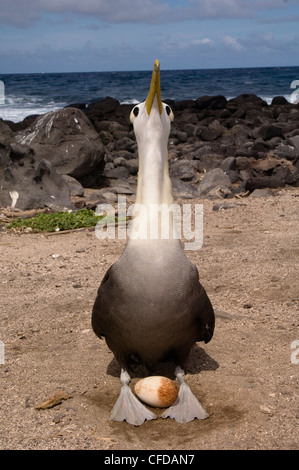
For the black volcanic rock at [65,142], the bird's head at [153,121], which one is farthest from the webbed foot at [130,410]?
the black volcanic rock at [65,142]

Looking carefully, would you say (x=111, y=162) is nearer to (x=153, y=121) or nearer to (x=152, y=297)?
(x=153, y=121)

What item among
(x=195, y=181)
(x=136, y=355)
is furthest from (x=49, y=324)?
(x=195, y=181)

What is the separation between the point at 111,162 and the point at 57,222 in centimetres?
798

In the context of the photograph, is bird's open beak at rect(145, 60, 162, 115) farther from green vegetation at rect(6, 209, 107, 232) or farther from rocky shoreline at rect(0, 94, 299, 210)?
rocky shoreline at rect(0, 94, 299, 210)

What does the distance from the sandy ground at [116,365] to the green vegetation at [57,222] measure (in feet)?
1.23

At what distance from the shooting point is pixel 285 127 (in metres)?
21.2

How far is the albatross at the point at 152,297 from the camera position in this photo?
401cm

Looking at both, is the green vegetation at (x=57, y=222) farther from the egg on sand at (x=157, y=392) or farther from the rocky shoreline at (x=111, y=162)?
the egg on sand at (x=157, y=392)

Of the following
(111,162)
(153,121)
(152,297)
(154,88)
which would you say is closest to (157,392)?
(152,297)

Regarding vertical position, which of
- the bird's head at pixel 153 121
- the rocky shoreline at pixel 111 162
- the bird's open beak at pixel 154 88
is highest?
the bird's open beak at pixel 154 88

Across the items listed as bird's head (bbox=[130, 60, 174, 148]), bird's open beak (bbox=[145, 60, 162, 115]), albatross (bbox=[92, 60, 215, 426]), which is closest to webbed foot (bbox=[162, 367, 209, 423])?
albatross (bbox=[92, 60, 215, 426])

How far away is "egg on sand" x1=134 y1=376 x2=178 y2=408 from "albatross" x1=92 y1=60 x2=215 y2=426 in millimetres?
72
